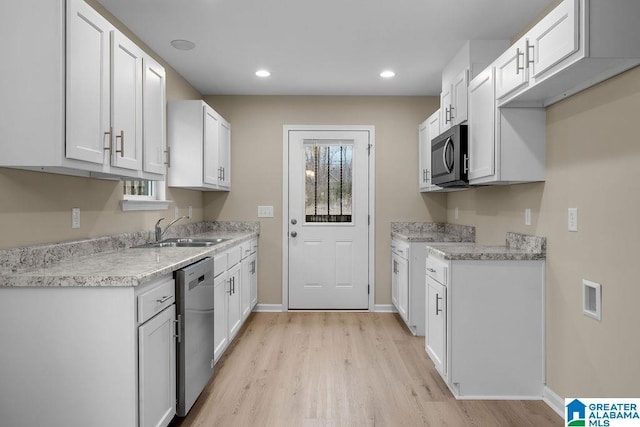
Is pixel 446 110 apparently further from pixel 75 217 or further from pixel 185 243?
pixel 75 217

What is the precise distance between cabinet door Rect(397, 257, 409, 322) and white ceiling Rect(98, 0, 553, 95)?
1847mm

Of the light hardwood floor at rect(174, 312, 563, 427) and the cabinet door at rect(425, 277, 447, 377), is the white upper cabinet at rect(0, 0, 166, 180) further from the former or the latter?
the cabinet door at rect(425, 277, 447, 377)

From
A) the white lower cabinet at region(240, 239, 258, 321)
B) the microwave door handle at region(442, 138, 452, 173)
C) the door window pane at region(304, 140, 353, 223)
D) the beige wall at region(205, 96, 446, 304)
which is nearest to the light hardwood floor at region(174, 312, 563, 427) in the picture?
the white lower cabinet at region(240, 239, 258, 321)

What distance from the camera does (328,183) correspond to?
4711mm

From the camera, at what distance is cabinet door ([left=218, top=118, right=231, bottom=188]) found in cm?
416

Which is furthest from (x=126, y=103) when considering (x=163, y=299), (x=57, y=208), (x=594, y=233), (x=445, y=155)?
(x=594, y=233)

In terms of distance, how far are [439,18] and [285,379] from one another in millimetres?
2690

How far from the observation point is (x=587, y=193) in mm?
2105

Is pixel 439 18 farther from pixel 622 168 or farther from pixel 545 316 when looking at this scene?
pixel 545 316

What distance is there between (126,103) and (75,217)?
73 cm

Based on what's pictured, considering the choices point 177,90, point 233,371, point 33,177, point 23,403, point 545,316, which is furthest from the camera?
point 177,90

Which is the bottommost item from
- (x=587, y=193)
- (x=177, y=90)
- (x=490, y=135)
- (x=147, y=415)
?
(x=147, y=415)

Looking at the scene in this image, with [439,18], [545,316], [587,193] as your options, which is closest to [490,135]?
[587,193]

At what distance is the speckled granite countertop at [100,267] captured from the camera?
5.45 ft
